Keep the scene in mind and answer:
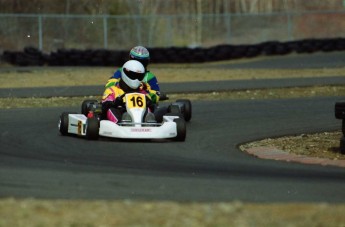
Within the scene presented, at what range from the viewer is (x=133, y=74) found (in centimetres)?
1314

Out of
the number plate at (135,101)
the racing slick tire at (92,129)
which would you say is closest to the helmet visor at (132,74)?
the number plate at (135,101)

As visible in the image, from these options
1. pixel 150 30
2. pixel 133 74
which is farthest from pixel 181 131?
pixel 150 30

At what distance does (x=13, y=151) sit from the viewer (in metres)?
11.1

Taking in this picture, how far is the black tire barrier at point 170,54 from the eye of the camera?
32812 mm

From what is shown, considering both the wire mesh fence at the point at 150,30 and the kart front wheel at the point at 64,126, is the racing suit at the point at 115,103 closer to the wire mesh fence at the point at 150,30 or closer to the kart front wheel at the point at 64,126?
the kart front wheel at the point at 64,126

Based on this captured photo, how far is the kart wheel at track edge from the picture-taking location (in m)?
12.2

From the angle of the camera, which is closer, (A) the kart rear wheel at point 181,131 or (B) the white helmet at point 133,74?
(A) the kart rear wheel at point 181,131

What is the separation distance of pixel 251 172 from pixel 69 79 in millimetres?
16536

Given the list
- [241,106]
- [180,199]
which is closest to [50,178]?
[180,199]

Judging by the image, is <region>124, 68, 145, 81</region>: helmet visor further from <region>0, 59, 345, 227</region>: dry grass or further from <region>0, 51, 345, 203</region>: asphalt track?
<region>0, 59, 345, 227</region>: dry grass

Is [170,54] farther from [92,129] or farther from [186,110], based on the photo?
[92,129]

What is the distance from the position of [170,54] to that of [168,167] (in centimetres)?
2448

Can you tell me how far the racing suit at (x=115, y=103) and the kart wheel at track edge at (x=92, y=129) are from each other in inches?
20.4

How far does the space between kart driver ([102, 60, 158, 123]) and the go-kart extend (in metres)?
0.11
